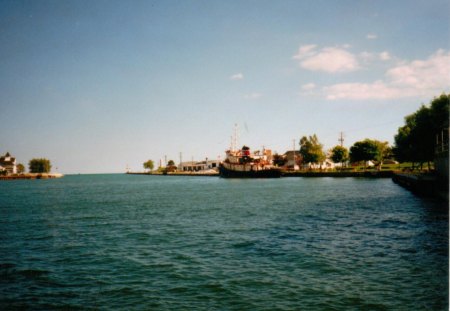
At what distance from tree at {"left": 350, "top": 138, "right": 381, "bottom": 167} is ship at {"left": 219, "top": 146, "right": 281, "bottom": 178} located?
2665 centimetres

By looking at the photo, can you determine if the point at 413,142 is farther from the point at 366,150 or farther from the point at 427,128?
the point at 366,150

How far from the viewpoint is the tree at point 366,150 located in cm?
10625

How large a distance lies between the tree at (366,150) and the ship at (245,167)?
26.6 m

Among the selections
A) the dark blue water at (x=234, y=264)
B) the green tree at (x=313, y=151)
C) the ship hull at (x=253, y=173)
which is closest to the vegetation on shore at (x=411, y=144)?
the green tree at (x=313, y=151)

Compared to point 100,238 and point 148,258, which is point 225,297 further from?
point 100,238

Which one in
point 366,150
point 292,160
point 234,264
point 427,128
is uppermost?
point 427,128

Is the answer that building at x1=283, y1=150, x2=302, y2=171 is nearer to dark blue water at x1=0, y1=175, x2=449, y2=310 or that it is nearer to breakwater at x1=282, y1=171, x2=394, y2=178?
breakwater at x1=282, y1=171, x2=394, y2=178

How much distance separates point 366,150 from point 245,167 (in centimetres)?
4205

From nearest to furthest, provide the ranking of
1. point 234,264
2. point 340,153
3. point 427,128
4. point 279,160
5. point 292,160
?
point 234,264
point 427,128
point 340,153
point 292,160
point 279,160

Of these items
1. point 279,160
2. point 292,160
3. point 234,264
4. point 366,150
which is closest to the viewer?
point 234,264

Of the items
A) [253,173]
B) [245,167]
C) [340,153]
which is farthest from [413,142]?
[245,167]

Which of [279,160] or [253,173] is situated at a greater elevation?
[279,160]

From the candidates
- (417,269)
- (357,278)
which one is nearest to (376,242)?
(417,269)

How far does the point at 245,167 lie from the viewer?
421ft
